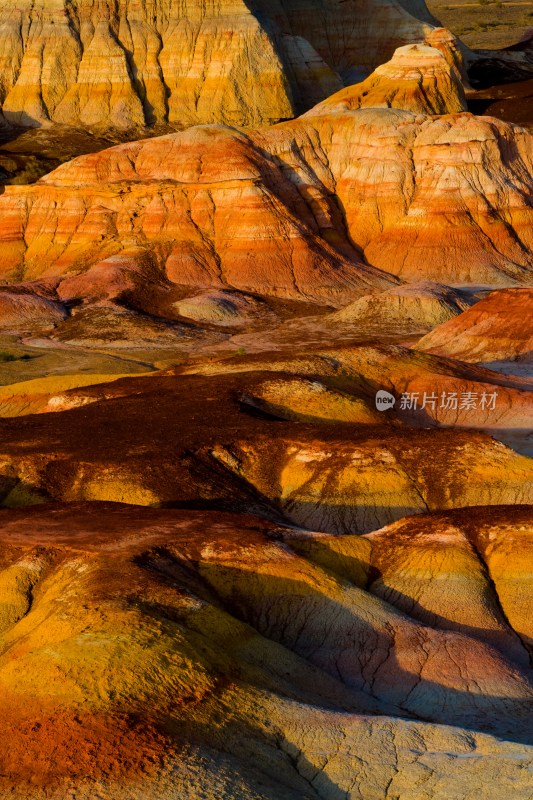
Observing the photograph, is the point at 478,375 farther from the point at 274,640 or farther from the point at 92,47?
the point at 92,47

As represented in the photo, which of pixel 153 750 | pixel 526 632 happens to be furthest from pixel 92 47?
pixel 153 750

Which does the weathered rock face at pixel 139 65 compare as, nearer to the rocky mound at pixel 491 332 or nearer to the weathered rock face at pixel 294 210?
the weathered rock face at pixel 294 210

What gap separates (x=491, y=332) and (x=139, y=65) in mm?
47846

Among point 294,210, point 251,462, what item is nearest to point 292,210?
→ point 294,210

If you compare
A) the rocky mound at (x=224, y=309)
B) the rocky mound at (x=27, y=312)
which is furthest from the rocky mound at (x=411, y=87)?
the rocky mound at (x=27, y=312)

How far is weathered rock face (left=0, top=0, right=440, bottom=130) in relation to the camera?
86938 mm

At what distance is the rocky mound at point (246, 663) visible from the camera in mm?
14438

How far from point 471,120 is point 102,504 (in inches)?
1735

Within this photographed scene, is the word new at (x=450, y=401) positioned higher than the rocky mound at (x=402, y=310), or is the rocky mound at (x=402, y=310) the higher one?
the word new at (x=450, y=401)

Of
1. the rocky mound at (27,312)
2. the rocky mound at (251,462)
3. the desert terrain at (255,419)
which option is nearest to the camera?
the desert terrain at (255,419)

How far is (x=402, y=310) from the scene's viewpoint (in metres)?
55.0

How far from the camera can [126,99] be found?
Answer: 8694 centimetres

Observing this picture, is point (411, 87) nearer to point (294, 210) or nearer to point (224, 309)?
point (294, 210)

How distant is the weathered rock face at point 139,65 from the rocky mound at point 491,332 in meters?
40.0
